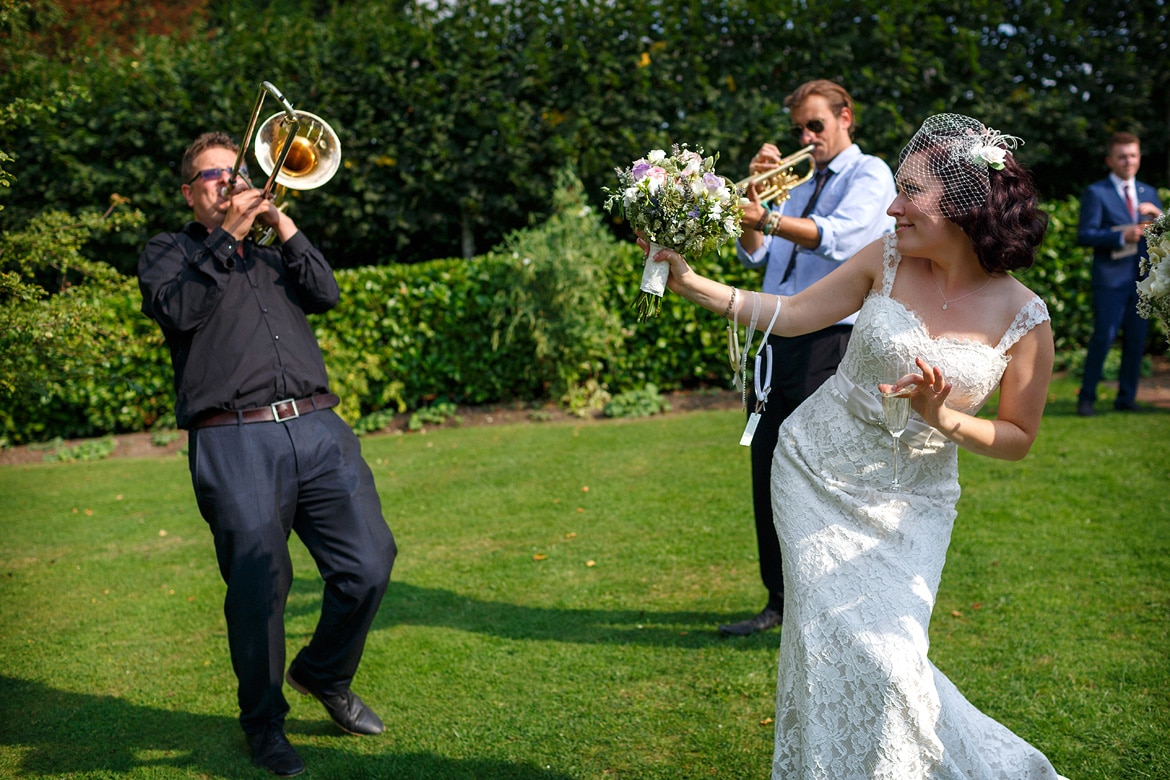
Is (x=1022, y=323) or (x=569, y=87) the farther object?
(x=569, y=87)

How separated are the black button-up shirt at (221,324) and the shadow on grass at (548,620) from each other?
1.86 meters

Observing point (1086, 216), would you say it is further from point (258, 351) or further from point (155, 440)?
point (155, 440)

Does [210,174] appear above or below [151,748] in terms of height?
above

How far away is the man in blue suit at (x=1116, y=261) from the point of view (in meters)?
8.63

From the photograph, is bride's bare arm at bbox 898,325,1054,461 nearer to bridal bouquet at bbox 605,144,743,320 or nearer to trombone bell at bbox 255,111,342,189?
bridal bouquet at bbox 605,144,743,320

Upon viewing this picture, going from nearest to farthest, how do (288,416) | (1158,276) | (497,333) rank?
(1158,276) → (288,416) → (497,333)

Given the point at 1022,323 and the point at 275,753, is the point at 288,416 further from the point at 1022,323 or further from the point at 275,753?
the point at 1022,323

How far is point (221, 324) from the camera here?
390cm

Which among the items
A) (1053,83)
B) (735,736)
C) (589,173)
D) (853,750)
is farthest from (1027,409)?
(1053,83)

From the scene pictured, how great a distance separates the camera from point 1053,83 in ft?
38.1

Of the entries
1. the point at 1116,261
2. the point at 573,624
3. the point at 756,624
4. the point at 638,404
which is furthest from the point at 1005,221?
the point at 638,404

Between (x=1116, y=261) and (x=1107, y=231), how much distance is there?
1.09ft

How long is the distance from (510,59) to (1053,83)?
6.89 meters

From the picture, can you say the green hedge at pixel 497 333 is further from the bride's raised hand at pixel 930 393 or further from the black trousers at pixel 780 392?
the bride's raised hand at pixel 930 393
